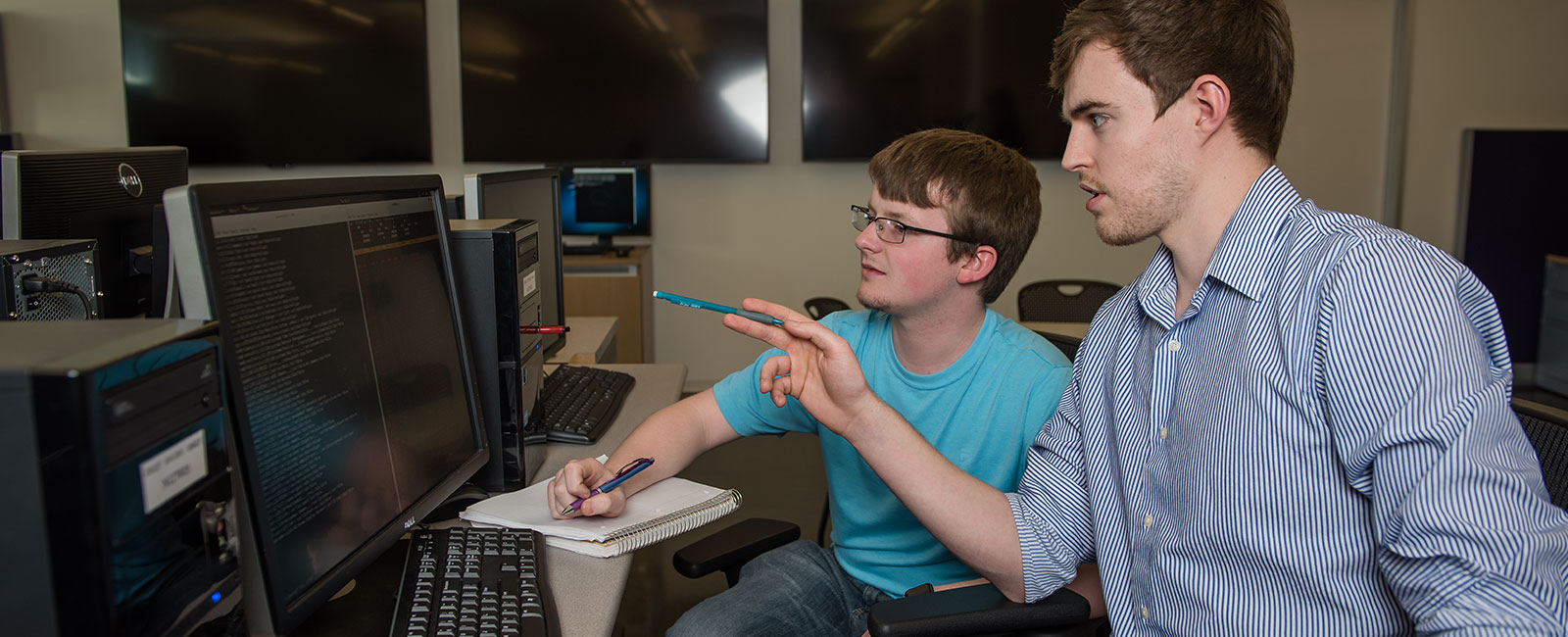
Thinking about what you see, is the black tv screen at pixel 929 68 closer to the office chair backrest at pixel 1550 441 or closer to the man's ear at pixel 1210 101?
the man's ear at pixel 1210 101

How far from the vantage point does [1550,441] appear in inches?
41.7

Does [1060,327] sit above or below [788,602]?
above

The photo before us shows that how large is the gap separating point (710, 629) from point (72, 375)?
943 mm

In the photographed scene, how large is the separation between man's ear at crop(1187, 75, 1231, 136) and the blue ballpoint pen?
81cm

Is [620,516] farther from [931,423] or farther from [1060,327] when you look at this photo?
[1060,327]

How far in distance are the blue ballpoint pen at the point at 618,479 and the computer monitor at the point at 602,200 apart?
11.3 ft

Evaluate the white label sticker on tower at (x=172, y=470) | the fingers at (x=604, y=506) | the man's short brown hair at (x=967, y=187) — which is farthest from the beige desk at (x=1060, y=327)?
the white label sticker on tower at (x=172, y=470)

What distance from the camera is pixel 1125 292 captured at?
1.39m

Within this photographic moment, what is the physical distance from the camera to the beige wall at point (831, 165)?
193 inches

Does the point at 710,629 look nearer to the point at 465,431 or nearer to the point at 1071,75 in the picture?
the point at 465,431

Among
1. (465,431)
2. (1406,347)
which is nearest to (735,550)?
(465,431)

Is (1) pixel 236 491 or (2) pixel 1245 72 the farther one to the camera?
(2) pixel 1245 72

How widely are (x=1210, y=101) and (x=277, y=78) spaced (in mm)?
4644

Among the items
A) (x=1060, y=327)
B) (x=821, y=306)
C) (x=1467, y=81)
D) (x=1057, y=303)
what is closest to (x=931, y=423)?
(x=1060, y=327)
